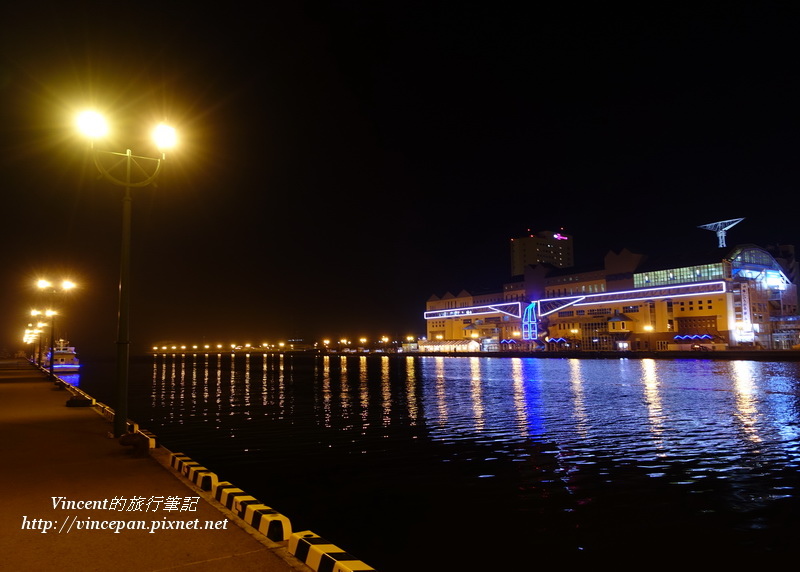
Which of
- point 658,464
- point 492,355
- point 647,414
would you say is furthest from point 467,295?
point 658,464

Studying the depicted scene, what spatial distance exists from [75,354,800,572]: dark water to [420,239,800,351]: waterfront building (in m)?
85.8

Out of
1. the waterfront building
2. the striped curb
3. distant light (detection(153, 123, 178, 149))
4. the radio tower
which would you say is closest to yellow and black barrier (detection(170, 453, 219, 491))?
the striped curb

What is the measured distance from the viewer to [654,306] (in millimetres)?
A: 120875

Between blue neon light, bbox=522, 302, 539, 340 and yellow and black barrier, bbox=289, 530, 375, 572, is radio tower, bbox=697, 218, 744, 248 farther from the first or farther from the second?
yellow and black barrier, bbox=289, 530, 375, 572

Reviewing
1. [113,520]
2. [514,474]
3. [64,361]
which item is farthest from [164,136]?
[64,361]

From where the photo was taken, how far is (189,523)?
8.47 m

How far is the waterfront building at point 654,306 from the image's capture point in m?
108

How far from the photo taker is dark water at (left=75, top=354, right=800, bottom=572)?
34.2 feet

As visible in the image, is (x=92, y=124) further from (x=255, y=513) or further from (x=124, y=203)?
(x=255, y=513)

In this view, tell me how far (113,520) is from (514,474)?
34.2 ft

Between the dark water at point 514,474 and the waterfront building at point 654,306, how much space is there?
3377 inches

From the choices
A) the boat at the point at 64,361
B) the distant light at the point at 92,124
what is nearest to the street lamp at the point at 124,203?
the distant light at the point at 92,124

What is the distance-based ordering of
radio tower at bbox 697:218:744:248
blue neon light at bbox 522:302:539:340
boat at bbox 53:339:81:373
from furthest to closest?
blue neon light at bbox 522:302:539:340 → radio tower at bbox 697:218:744:248 → boat at bbox 53:339:81:373

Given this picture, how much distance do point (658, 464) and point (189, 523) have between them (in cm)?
1365
